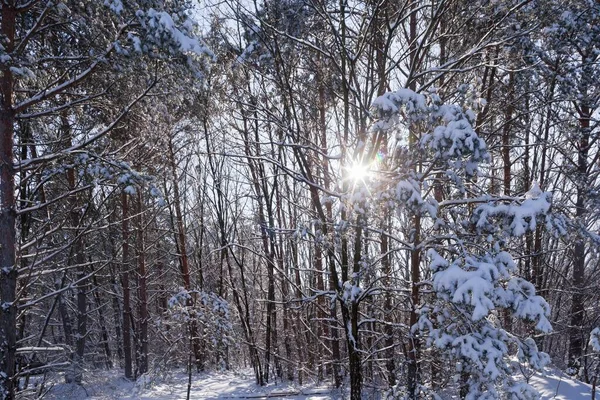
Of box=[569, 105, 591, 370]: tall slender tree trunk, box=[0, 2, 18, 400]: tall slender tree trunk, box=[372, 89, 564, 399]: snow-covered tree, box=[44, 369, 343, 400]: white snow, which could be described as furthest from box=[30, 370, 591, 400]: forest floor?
box=[372, 89, 564, 399]: snow-covered tree

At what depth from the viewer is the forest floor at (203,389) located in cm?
719

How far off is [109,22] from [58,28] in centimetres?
128

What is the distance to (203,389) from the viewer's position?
9398mm

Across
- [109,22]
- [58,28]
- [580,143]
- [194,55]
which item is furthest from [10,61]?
[580,143]

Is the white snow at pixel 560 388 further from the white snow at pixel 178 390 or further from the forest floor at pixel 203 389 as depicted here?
Answer: the white snow at pixel 178 390

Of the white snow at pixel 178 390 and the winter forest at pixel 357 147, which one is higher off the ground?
the winter forest at pixel 357 147

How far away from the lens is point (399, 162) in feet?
17.2

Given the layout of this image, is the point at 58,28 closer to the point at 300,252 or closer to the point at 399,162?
the point at 399,162

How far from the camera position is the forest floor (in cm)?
719

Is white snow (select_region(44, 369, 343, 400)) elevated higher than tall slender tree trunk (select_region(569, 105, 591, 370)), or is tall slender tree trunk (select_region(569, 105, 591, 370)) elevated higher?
tall slender tree trunk (select_region(569, 105, 591, 370))

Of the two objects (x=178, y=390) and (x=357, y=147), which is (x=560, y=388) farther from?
(x=178, y=390)

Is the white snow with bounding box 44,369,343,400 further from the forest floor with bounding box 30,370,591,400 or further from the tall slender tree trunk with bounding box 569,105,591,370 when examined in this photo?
the tall slender tree trunk with bounding box 569,105,591,370

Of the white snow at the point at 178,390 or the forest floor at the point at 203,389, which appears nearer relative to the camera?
the forest floor at the point at 203,389

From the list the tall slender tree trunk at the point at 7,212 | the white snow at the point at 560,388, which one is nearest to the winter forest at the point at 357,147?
the tall slender tree trunk at the point at 7,212
